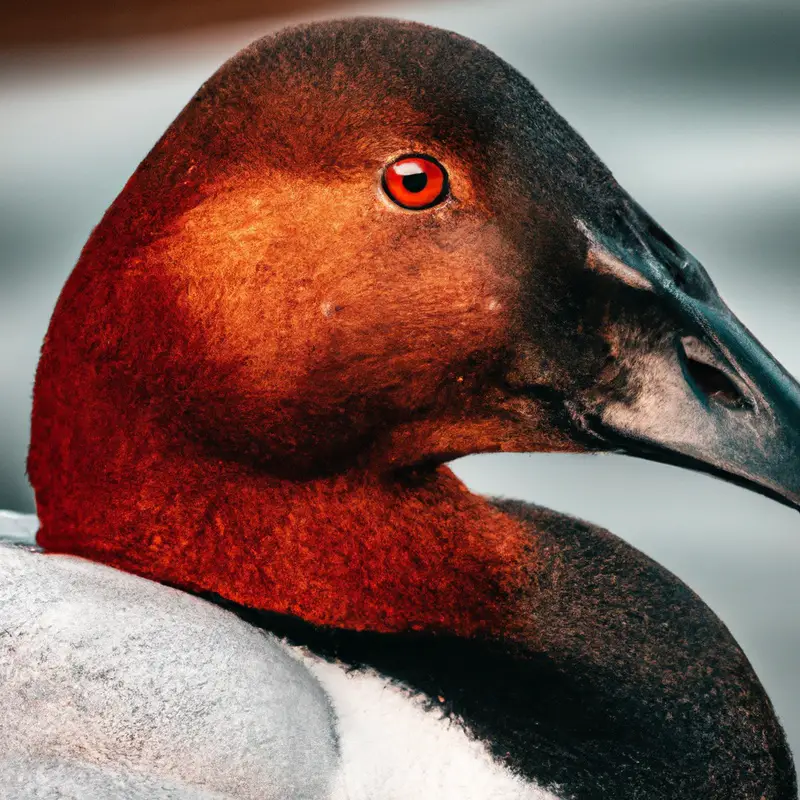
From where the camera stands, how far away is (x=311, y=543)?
162 cm

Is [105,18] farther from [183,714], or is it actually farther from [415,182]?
[183,714]

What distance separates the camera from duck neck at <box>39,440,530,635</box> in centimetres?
162

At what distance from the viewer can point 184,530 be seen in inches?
64.2

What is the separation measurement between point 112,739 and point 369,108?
2.36ft

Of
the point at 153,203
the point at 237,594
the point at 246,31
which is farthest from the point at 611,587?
the point at 246,31

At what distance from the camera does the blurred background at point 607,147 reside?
2627 mm

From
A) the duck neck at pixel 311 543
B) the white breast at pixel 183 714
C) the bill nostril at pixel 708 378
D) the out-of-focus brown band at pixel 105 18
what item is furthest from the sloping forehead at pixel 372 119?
the out-of-focus brown band at pixel 105 18

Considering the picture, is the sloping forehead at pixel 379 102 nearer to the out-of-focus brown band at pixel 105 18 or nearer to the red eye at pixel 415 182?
the red eye at pixel 415 182

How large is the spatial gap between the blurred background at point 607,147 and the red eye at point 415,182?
121cm

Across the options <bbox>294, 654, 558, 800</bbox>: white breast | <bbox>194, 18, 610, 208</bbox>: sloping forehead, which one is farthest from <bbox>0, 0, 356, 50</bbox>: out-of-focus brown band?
<bbox>294, 654, 558, 800</bbox>: white breast

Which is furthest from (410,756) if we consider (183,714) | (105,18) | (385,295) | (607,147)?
(105,18)

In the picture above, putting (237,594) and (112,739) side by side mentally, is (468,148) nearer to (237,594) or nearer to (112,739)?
(237,594)

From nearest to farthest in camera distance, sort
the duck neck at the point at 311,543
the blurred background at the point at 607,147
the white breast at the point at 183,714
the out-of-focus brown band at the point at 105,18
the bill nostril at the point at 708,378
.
Answer: the white breast at the point at 183,714
the bill nostril at the point at 708,378
the duck neck at the point at 311,543
the blurred background at the point at 607,147
the out-of-focus brown band at the point at 105,18

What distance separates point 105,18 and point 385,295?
115 inches
